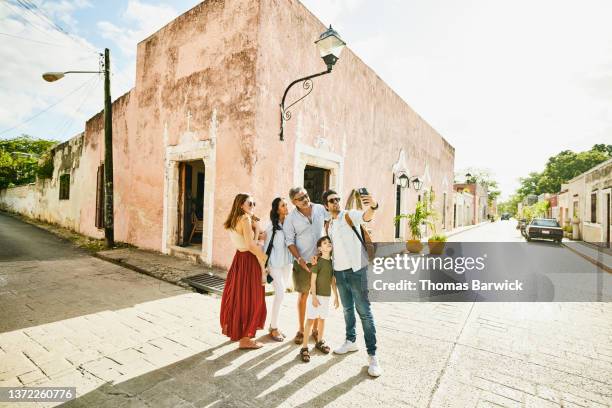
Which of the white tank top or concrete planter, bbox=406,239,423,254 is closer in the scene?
the white tank top

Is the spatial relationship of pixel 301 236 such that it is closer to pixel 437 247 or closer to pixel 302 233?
pixel 302 233

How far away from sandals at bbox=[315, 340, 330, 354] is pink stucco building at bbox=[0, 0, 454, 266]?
3.17 meters

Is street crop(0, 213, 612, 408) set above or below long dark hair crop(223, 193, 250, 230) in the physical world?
below

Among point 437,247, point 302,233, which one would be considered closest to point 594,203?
point 437,247

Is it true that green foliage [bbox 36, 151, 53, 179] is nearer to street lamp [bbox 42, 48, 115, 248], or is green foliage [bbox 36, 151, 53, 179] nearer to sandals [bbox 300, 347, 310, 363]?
street lamp [bbox 42, 48, 115, 248]

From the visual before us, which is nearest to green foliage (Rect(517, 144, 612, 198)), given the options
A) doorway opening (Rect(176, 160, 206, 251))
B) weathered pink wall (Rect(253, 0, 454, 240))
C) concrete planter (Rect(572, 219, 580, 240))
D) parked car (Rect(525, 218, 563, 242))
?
concrete planter (Rect(572, 219, 580, 240))

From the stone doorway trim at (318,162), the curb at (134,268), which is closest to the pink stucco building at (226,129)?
the stone doorway trim at (318,162)

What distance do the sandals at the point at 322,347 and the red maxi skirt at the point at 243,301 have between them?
A: 60 centimetres

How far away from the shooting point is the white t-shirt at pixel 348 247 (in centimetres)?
291

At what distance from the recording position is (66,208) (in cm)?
1281

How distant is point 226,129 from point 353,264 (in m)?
4.36

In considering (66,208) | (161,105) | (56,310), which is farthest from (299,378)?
(66,208)

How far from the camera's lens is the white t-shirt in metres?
2.91

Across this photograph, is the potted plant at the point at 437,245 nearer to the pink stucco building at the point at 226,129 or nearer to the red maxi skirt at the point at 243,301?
the pink stucco building at the point at 226,129
